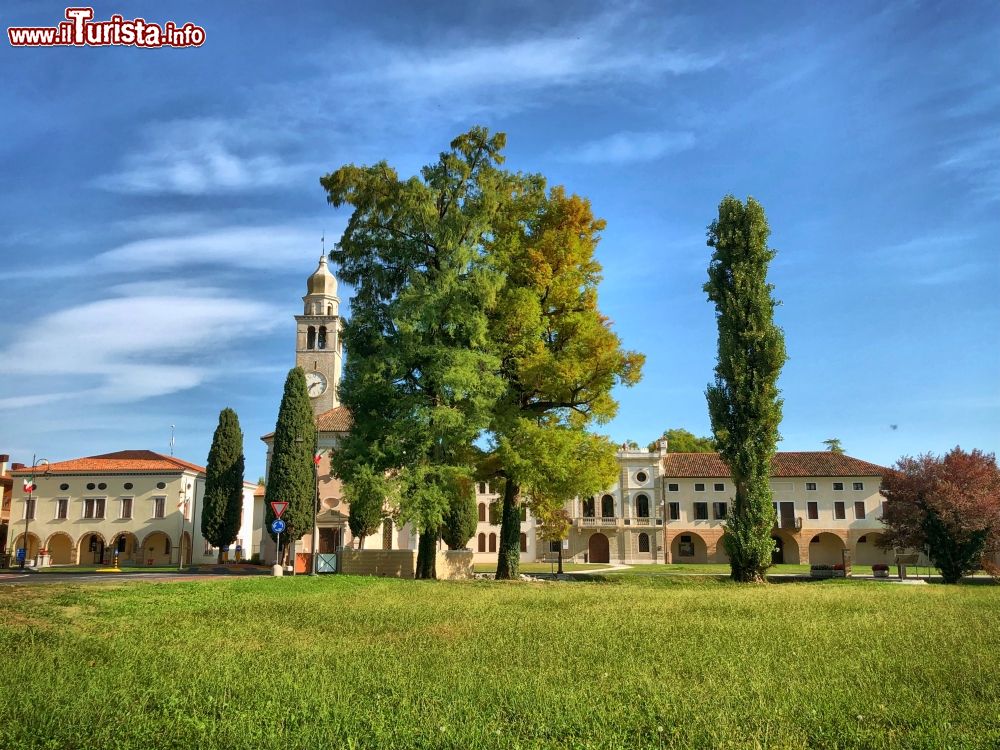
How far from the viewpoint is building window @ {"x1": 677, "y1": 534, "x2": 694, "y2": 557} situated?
64.9 metres

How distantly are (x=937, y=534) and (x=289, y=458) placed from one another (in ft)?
114

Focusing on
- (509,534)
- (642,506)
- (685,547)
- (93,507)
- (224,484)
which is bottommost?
(685,547)

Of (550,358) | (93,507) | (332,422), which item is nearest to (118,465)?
(93,507)

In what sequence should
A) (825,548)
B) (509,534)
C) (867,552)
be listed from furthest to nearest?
(825,548)
(867,552)
(509,534)

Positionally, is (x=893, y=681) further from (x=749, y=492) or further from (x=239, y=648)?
(x=749, y=492)

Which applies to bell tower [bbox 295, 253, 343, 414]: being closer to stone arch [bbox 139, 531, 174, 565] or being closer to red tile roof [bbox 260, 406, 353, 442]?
red tile roof [bbox 260, 406, 353, 442]

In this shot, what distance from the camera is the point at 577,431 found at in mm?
25578

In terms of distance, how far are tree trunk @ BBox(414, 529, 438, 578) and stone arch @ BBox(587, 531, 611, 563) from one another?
130ft

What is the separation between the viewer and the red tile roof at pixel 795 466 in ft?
205

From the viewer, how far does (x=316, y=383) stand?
65000mm

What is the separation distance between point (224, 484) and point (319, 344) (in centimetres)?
2010

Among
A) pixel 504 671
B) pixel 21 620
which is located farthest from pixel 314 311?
pixel 504 671

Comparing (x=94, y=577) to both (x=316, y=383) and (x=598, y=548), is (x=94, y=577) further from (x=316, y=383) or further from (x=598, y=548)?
(x=598, y=548)

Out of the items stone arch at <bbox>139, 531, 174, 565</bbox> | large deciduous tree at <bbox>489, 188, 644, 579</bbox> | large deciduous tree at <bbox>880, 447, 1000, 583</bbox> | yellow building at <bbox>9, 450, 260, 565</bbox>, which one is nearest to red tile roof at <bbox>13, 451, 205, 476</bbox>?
yellow building at <bbox>9, 450, 260, 565</bbox>
